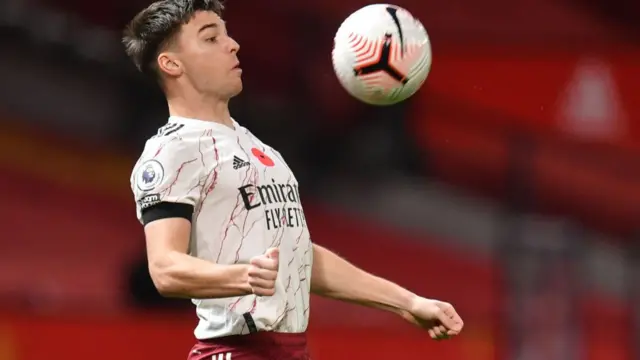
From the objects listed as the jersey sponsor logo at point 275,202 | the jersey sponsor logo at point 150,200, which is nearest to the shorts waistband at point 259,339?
the jersey sponsor logo at point 275,202

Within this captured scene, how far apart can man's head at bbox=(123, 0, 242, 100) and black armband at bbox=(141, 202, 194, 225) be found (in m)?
0.44

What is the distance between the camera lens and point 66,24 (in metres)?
8.64

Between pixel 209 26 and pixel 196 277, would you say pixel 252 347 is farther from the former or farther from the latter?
pixel 209 26

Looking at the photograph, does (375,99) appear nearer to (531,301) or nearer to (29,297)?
(531,301)

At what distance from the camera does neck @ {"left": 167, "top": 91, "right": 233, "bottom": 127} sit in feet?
10.4

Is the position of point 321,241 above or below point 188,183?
above

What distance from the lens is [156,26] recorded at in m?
3.18

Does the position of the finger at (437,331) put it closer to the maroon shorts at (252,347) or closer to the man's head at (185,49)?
the maroon shorts at (252,347)

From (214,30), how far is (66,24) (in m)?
5.69

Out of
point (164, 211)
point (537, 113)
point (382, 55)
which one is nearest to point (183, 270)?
point (164, 211)

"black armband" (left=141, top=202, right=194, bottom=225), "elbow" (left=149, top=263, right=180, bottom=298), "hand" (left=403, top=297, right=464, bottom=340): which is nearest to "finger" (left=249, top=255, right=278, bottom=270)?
"elbow" (left=149, top=263, right=180, bottom=298)

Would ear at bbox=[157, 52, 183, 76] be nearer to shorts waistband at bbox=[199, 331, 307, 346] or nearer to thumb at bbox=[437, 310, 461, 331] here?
shorts waistband at bbox=[199, 331, 307, 346]

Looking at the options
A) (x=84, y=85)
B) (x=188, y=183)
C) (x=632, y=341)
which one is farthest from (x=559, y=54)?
(x=188, y=183)

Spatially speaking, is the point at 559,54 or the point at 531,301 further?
the point at 559,54
